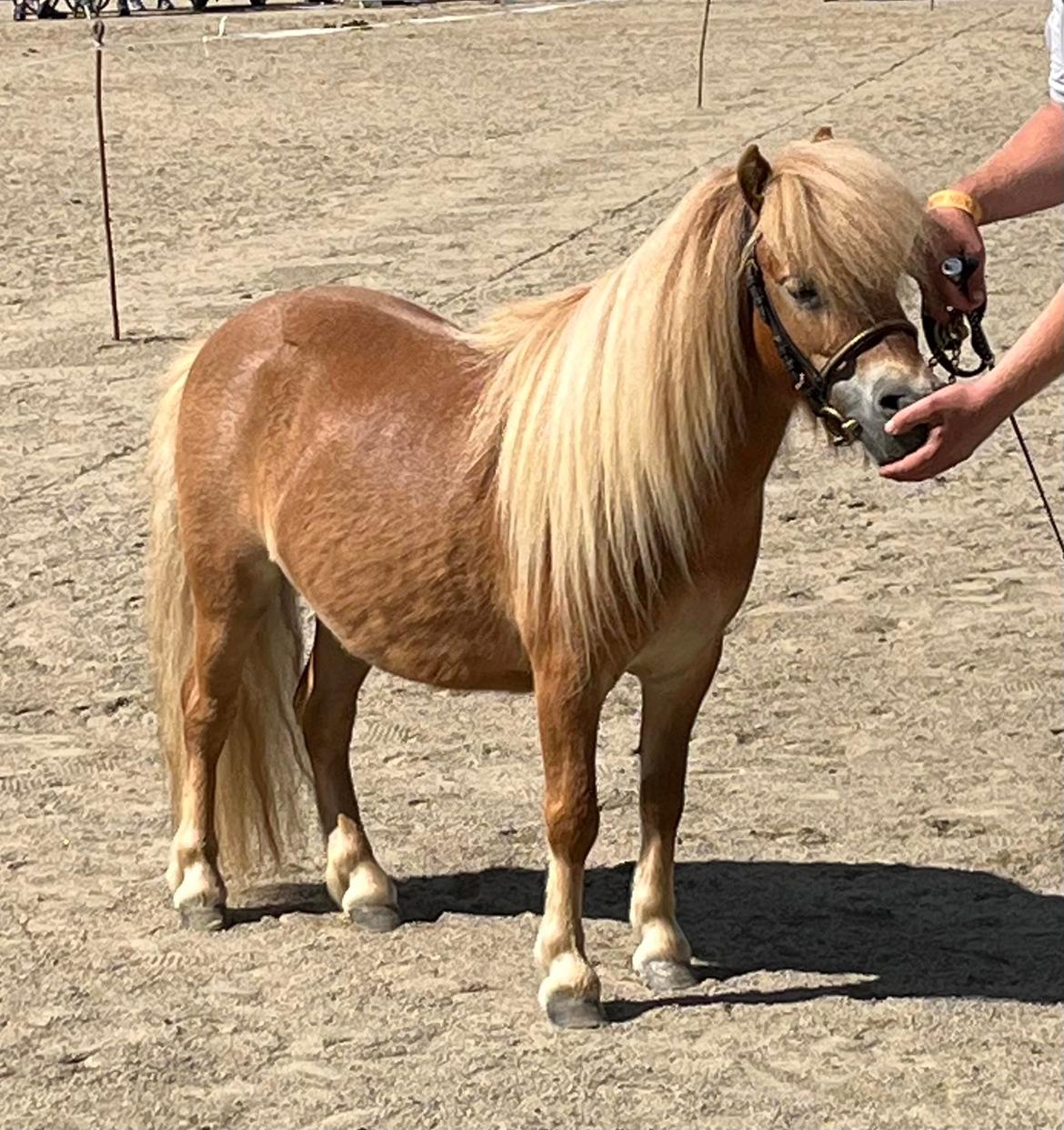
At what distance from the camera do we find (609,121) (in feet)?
56.6

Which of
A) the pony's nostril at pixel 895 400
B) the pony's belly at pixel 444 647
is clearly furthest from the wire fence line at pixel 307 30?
the pony's nostril at pixel 895 400

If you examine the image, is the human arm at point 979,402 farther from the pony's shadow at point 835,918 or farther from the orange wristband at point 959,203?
the pony's shadow at point 835,918

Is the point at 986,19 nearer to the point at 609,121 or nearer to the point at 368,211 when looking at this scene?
the point at 609,121

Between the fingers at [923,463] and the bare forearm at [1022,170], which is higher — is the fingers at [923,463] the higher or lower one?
the lower one

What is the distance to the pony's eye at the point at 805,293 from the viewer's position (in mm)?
3908

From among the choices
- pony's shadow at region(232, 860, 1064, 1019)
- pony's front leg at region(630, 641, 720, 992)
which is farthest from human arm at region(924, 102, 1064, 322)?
pony's shadow at region(232, 860, 1064, 1019)

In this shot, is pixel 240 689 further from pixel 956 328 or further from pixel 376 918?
pixel 956 328

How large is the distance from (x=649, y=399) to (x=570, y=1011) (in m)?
1.20

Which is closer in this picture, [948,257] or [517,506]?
[948,257]

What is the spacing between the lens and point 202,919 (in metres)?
4.90

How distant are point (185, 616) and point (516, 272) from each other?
274 inches

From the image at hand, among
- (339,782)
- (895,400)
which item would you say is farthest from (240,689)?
(895,400)

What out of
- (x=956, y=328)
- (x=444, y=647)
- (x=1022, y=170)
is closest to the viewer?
(x=956, y=328)

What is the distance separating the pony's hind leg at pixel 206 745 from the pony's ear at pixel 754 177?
5.22 ft
